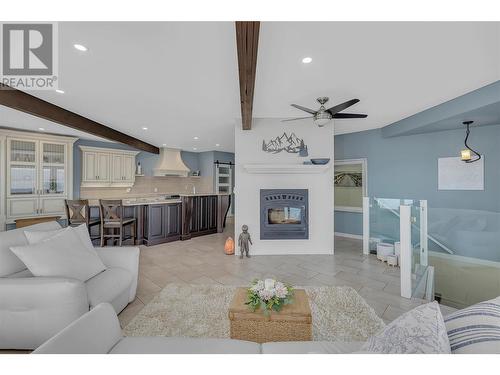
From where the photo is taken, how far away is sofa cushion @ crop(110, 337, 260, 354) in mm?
1114

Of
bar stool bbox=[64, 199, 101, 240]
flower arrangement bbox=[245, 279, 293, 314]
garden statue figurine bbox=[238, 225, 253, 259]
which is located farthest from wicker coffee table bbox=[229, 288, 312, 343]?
bar stool bbox=[64, 199, 101, 240]

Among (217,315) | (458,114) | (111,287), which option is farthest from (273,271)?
(458,114)

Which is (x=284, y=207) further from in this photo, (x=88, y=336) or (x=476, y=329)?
(x=88, y=336)

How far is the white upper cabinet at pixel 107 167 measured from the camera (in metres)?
5.60

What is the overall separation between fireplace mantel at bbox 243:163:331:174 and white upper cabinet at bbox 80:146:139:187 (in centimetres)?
425

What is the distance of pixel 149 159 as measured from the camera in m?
7.16

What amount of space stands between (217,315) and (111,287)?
1.00 meters

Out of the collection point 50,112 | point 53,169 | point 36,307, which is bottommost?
point 36,307

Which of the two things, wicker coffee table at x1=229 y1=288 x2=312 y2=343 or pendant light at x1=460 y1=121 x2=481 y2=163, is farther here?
pendant light at x1=460 y1=121 x2=481 y2=163

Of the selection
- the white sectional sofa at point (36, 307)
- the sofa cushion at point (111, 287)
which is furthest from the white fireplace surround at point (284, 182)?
the white sectional sofa at point (36, 307)

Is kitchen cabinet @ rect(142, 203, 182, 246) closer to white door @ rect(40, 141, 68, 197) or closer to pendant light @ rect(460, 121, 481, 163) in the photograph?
white door @ rect(40, 141, 68, 197)

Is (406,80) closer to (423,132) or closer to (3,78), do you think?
(423,132)

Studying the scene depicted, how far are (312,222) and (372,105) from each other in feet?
7.27
